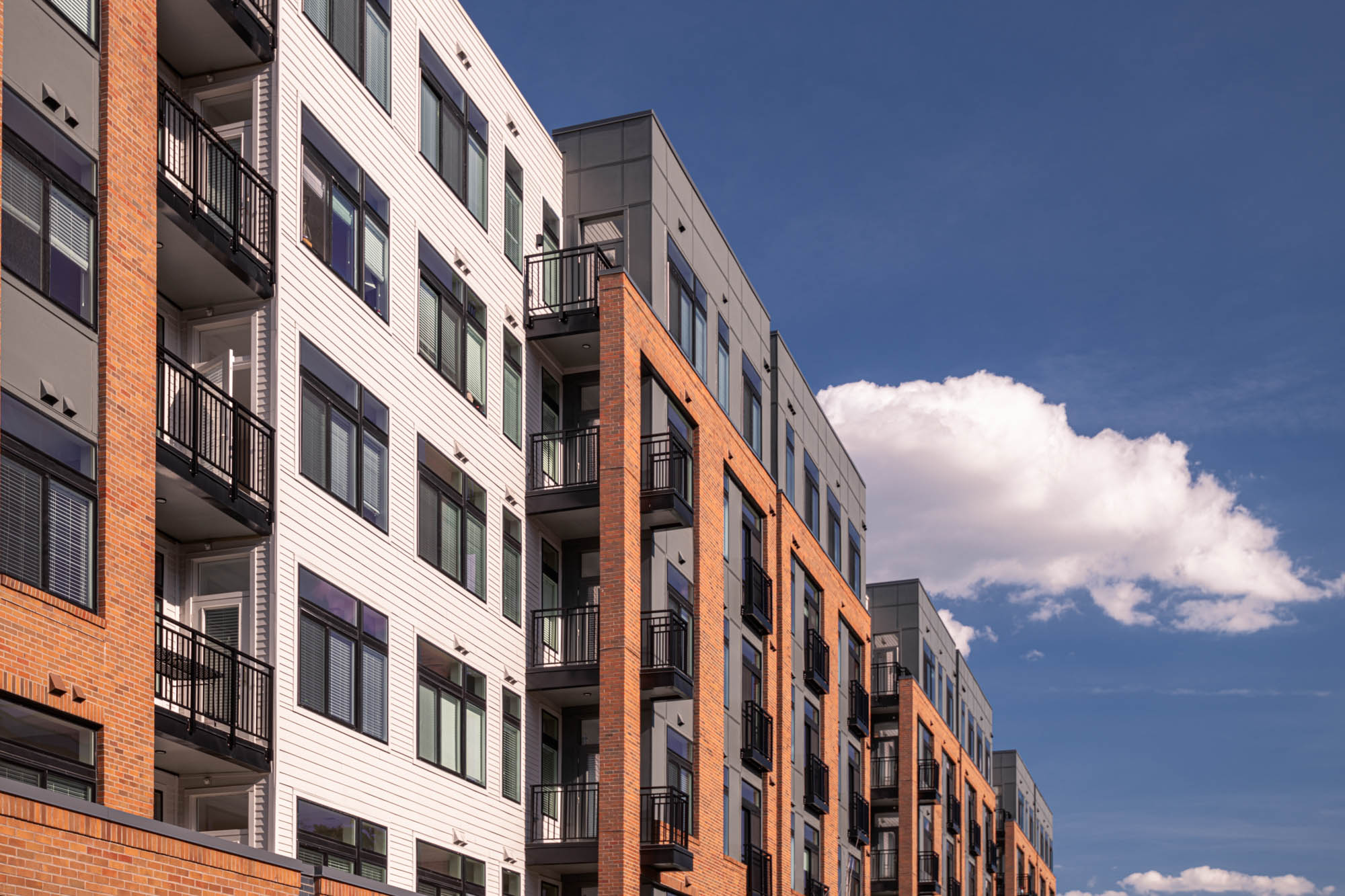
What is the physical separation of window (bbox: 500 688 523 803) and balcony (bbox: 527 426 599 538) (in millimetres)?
3642

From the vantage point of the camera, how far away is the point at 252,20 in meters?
Result: 22.0

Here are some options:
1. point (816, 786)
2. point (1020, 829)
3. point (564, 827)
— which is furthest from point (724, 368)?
point (1020, 829)

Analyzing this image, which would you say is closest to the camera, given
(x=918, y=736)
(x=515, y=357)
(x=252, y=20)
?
(x=252, y=20)

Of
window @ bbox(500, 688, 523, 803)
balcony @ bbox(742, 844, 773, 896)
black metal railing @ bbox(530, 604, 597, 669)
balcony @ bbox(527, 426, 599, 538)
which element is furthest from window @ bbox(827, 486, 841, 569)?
window @ bbox(500, 688, 523, 803)

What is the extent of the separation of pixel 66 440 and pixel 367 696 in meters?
7.88

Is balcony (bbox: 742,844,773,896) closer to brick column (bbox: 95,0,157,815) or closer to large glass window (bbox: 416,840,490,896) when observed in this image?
large glass window (bbox: 416,840,490,896)

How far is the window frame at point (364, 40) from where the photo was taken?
2456 cm

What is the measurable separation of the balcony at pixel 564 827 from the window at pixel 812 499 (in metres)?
18.6

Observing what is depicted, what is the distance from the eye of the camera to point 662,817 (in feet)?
105

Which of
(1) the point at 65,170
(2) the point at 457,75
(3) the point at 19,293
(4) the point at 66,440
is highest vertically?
(2) the point at 457,75

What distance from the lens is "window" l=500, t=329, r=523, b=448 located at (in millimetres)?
30828

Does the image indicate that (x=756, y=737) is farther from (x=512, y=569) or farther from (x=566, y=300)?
(x=566, y=300)

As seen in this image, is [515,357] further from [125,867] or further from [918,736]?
[918,736]

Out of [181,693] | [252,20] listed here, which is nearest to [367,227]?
[252,20]
